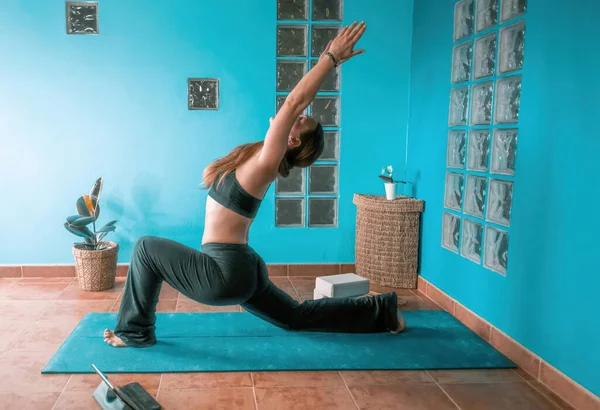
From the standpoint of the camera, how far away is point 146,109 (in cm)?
350

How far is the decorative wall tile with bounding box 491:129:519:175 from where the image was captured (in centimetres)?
243

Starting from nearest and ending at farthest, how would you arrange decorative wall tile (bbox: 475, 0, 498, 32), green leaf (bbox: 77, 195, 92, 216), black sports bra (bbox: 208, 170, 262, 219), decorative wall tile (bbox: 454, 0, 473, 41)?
black sports bra (bbox: 208, 170, 262, 219), decorative wall tile (bbox: 475, 0, 498, 32), decorative wall tile (bbox: 454, 0, 473, 41), green leaf (bbox: 77, 195, 92, 216)

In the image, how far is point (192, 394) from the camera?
77.6 inches

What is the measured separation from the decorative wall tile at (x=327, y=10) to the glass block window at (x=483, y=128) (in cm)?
82

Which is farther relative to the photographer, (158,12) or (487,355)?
(158,12)

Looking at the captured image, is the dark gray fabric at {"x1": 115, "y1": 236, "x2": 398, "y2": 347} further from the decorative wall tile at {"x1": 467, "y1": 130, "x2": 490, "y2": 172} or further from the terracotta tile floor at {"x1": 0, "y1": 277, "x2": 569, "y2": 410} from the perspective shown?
the decorative wall tile at {"x1": 467, "y1": 130, "x2": 490, "y2": 172}

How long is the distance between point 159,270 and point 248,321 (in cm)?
68

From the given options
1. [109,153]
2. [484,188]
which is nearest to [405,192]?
[484,188]

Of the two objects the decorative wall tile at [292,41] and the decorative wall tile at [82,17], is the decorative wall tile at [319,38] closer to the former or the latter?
the decorative wall tile at [292,41]

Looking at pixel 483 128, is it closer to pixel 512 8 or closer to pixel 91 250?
pixel 512 8

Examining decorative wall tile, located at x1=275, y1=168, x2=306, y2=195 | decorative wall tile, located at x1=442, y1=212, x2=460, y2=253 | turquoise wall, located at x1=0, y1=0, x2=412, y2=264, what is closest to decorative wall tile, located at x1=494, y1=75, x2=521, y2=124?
decorative wall tile, located at x1=442, y1=212, x2=460, y2=253

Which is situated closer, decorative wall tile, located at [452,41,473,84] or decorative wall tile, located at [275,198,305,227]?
decorative wall tile, located at [452,41,473,84]

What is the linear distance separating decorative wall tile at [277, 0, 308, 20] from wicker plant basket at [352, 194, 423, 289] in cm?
122

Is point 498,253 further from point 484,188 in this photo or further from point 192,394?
point 192,394
